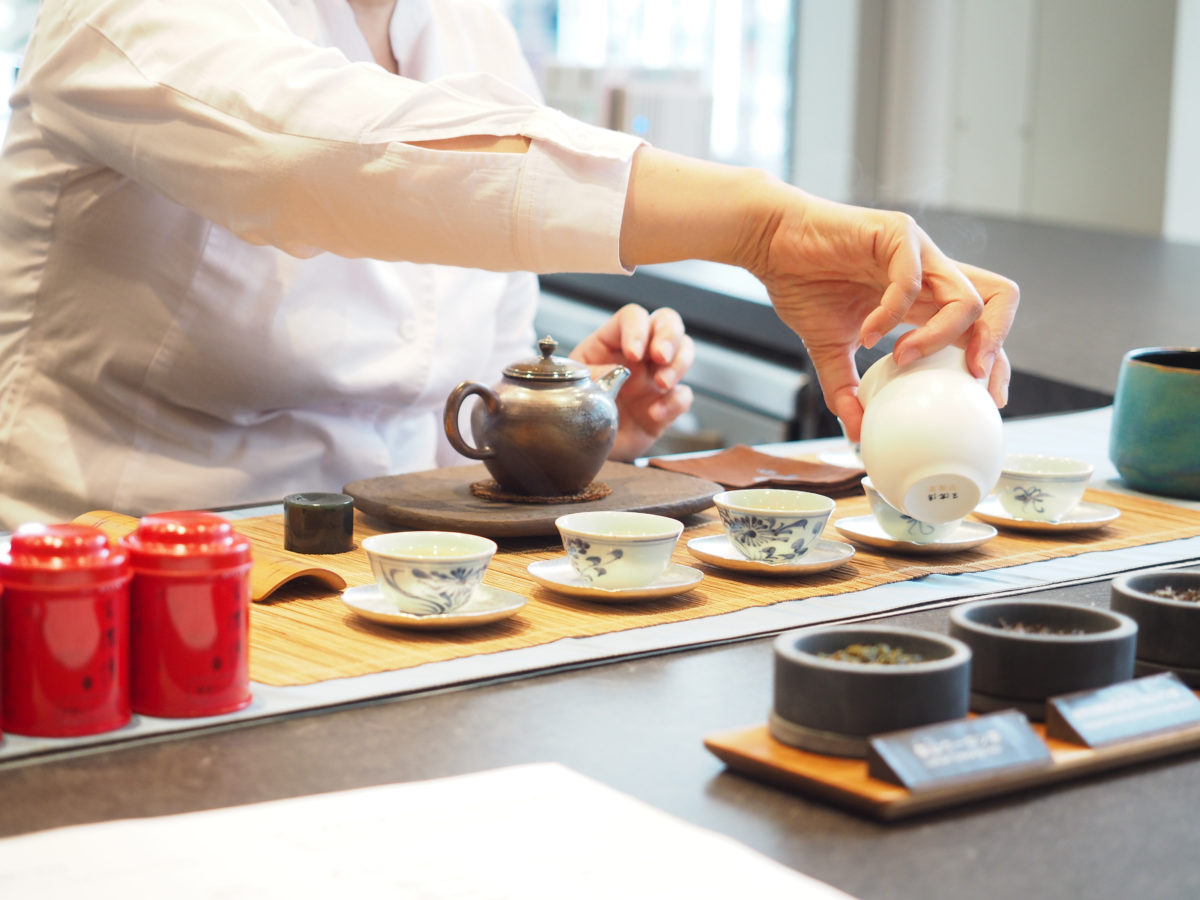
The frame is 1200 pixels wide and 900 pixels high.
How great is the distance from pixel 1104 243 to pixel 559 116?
262 cm

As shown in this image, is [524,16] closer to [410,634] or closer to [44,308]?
[44,308]

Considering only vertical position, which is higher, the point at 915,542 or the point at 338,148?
the point at 338,148

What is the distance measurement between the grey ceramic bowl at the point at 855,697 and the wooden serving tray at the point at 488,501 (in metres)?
0.48

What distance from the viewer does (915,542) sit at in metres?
1.18

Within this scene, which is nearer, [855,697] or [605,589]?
[855,697]

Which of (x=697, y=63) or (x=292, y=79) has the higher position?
(x=697, y=63)

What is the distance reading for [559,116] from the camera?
1.14 meters

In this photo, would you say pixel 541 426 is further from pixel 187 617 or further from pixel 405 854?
pixel 405 854

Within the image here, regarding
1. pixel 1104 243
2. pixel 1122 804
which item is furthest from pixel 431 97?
pixel 1104 243

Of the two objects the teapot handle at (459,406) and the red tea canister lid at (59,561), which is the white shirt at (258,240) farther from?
the red tea canister lid at (59,561)

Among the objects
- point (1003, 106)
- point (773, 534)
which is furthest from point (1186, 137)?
point (773, 534)

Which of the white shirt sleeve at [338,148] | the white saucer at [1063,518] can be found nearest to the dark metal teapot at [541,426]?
the white shirt sleeve at [338,148]

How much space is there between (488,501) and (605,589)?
0.91 ft

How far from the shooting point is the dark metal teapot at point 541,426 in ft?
4.07
